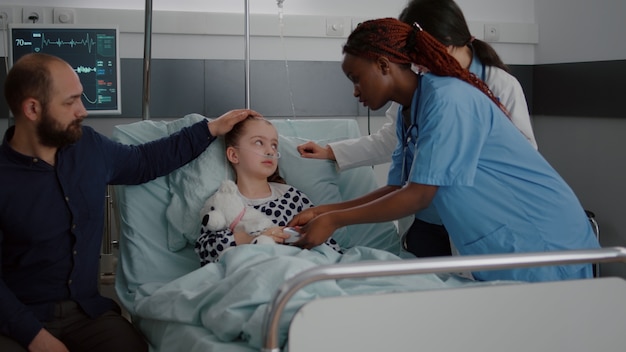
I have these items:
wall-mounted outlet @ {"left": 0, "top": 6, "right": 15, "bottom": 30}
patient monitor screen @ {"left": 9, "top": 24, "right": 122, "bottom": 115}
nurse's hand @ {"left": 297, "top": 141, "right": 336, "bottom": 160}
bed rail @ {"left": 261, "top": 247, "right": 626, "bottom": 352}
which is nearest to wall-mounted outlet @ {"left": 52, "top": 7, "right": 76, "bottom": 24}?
wall-mounted outlet @ {"left": 0, "top": 6, "right": 15, "bottom": 30}

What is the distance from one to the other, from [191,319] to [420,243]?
1001mm

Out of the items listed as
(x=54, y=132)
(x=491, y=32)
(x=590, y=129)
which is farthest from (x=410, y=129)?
(x=491, y=32)

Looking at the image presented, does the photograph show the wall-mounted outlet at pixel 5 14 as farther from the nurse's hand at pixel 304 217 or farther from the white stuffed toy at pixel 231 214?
the nurse's hand at pixel 304 217

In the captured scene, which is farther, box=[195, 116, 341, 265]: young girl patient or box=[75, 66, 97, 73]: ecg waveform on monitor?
box=[75, 66, 97, 73]: ecg waveform on monitor

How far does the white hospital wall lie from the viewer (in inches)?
171

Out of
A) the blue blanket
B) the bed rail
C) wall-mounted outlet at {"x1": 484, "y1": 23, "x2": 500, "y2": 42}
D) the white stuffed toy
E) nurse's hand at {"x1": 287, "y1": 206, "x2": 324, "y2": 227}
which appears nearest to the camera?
the bed rail

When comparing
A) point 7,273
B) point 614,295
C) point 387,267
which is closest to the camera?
point 387,267

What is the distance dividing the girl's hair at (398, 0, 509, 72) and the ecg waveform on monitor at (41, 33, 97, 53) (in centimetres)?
177

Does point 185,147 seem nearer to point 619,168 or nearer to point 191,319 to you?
point 191,319

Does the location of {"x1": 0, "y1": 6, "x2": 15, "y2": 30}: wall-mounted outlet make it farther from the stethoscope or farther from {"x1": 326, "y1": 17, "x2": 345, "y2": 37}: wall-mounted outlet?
the stethoscope

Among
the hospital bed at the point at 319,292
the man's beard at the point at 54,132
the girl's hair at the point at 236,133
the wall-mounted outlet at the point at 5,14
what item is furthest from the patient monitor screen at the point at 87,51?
the man's beard at the point at 54,132

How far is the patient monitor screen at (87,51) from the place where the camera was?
3.84 m

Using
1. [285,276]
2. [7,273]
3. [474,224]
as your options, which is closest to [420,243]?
[474,224]

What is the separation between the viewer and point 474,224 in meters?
2.34
